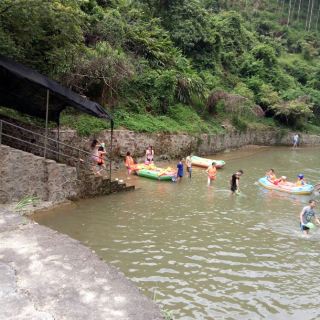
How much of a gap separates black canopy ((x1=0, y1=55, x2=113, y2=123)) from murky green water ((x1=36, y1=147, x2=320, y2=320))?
3.61m

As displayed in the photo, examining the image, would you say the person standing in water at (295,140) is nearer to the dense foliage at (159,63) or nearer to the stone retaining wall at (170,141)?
the dense foliage at (159,63)

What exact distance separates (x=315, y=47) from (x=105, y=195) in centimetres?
6169

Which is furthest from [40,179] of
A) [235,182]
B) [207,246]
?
[235,182]

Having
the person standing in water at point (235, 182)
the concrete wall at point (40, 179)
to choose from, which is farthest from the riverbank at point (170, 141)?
the person standing in water at point (235, 182)

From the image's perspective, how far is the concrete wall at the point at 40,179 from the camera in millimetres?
12852

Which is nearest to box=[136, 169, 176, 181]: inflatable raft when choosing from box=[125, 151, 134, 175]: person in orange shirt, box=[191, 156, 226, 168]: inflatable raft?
box=[125, 151, 134, 175]: person in orange shirt

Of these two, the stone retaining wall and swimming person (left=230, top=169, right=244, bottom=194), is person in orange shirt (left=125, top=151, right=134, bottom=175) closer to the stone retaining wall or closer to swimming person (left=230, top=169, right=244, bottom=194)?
the stone retaining wall

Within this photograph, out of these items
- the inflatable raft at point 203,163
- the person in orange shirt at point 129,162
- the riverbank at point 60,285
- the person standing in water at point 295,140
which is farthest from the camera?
the person standing in water at point 295,140

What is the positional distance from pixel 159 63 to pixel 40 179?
18.1 metres

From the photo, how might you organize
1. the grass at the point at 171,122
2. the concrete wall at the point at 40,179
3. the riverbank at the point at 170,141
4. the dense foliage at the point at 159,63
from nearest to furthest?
the concrete wall at the point at 40,179 < the dense foliage at the point at 159,63 < the riverbank at the point at 170,141 < the grass at the point at 171,122

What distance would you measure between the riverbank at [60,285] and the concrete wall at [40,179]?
4384 millimetres

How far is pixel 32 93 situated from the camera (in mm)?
14602

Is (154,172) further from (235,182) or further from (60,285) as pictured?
(60,285)

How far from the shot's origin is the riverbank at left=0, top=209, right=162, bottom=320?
5.94 m
